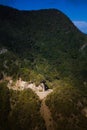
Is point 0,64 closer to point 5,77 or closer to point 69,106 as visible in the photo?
point 5,77

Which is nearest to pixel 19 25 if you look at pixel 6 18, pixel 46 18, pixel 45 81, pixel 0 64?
pixel 6 18

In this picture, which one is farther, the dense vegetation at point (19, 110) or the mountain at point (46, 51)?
the mountain at point (46, 51)

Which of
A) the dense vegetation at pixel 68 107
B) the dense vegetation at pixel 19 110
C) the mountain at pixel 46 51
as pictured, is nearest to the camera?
the dense vegetation at pixel 68 107

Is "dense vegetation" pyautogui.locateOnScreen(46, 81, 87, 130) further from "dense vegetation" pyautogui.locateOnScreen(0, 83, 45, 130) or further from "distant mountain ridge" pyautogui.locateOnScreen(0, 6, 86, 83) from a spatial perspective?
"distant mountain ridge" pyautogui.locateOnScreen(0, 6, 86, 83)

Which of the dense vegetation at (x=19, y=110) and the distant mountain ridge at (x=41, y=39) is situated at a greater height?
the distant mountain ridge at (x=41, y=39)

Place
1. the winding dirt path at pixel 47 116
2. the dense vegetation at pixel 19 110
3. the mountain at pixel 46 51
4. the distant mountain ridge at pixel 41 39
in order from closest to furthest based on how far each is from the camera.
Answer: the dense vegetation at pixel 19 110 → the winding dirt path at pixel 47 116 → the mountain at pixel 46 51 → the distant mountain ridge at pixel 41 39

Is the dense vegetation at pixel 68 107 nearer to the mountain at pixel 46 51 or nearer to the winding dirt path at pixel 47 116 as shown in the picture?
the mountain at pixel 46 51

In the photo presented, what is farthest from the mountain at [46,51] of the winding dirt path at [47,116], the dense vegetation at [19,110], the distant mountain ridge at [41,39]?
the dense vegetation at [19,110]

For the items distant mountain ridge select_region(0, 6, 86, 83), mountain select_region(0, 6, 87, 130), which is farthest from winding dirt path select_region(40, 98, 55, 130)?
distant mountain ridge select_region(0, 6, 86, 83)
